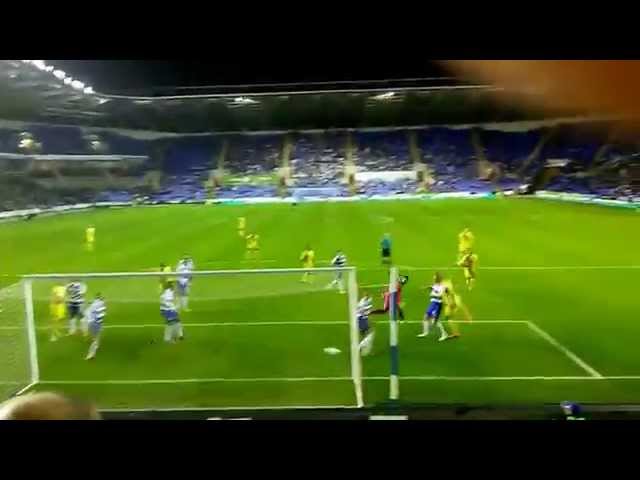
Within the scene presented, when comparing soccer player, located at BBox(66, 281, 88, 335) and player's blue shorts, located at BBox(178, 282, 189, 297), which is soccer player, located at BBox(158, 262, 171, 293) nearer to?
player's blue shorts, located at BBox(178, 282, 189, 297)

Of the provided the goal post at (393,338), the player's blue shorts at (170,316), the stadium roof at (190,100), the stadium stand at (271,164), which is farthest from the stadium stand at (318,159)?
the player's blue shorts at (170,316)

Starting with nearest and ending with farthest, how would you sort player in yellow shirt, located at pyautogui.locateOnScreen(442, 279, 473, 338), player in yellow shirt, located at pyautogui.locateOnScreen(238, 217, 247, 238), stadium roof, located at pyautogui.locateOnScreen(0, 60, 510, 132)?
1. stadium roof, located at pyautogui.locateOnScreen(0, 60, 510, 132)
2. player in yellow shirt, located at pyautogui.locateOnScreen(442, 279, 473, 338)
3. player in yellow shirt, located at pyautogui.locateOnScreen(238, 217, 247, 238)

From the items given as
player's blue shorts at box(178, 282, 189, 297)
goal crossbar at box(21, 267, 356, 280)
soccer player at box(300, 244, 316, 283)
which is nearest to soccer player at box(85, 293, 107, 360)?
goal crossbar at box(21, 267, 356, 280)

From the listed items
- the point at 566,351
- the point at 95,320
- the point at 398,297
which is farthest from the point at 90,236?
the point at 566,351

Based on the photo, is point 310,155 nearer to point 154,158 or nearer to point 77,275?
point 154,158

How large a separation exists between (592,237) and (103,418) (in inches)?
110

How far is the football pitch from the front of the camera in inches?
145

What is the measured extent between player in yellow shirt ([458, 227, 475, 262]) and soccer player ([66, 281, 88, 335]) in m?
2.03

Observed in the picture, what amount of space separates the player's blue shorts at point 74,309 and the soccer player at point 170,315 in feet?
1.42

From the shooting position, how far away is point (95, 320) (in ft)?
12.6

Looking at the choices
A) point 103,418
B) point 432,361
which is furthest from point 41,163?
point 432,361

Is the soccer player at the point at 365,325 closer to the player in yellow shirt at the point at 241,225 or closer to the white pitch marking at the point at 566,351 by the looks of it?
the player in yellow shirt at the point at 241,225

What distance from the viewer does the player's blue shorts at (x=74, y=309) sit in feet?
12.4
